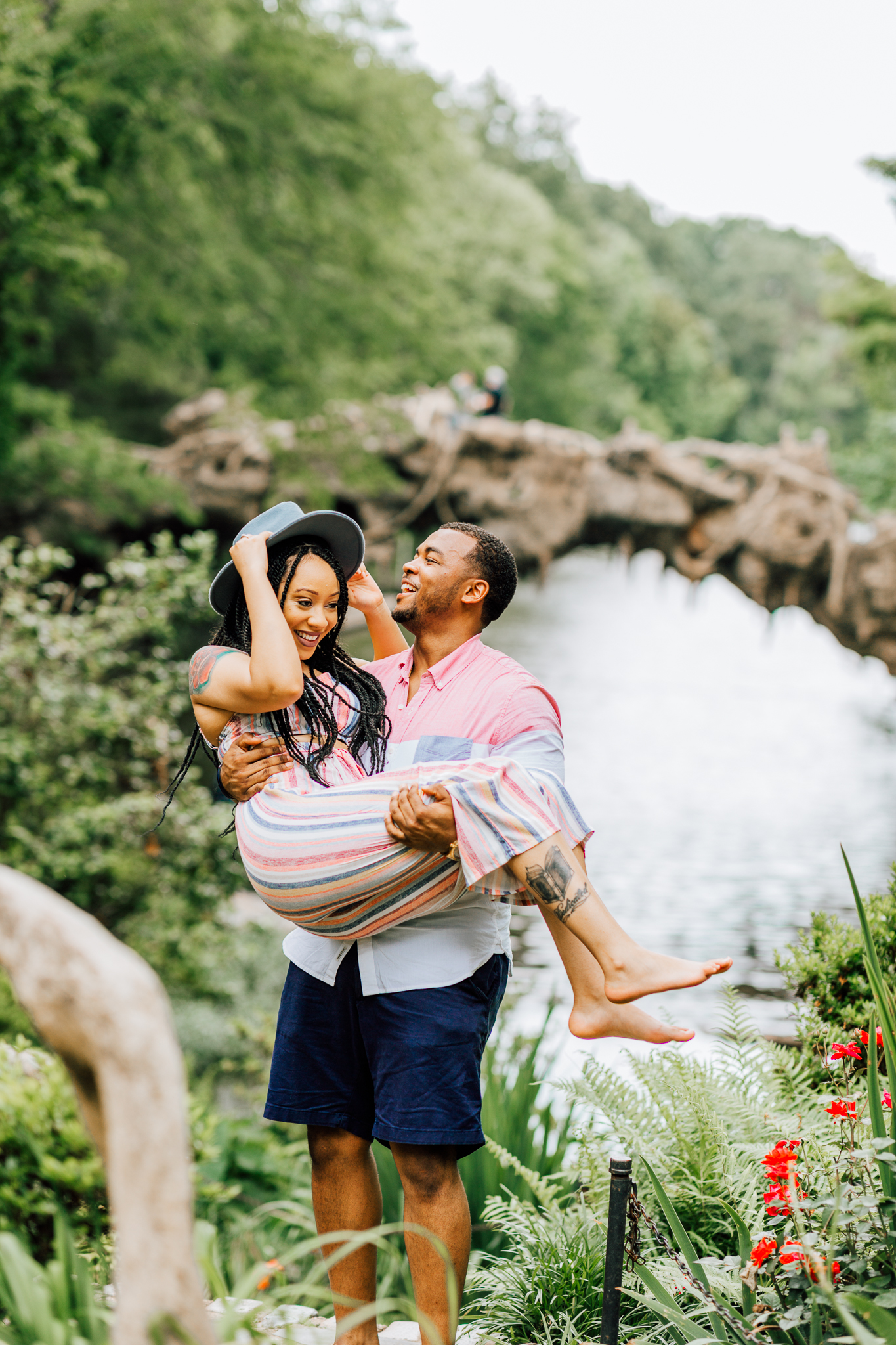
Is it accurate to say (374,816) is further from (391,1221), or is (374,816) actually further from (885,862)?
(885,862)

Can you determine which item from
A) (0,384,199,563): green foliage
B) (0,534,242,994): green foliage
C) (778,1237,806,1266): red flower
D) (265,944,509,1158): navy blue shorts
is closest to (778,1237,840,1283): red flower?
(778,1237,806,1266): red flower

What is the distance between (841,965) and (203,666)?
1590 millimetres

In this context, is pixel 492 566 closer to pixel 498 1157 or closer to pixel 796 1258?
pixel 796 1258

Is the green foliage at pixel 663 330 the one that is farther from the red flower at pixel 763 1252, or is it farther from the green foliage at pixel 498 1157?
the red flower at pixel 763 1252

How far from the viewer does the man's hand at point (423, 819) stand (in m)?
1.89

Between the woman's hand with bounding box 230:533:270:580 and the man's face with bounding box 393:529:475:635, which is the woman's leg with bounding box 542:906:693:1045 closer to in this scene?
the man's face with bounding box 393:529:475:635

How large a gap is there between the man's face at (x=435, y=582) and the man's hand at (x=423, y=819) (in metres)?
0.40

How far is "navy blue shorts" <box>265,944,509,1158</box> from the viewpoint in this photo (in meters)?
1.99

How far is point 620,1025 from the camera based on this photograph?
1987 mm

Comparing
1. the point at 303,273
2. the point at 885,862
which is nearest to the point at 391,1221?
the point at 885,862

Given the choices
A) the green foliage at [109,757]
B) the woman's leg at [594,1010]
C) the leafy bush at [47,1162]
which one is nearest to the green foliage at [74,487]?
the green foliage at [109,757]

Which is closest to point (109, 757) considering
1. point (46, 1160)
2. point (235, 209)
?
point (46, 1160)

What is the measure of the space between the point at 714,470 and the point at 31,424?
7.03 metres

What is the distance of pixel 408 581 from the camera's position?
2215 millimetres
